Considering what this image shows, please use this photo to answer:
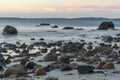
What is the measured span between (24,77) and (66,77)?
2.21 metres

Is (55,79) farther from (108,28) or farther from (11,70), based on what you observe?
(108,28)

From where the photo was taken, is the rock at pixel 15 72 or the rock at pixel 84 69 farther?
the rock at pixel 84 69

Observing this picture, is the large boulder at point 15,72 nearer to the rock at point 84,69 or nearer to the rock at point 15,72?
the rock at point 15,72

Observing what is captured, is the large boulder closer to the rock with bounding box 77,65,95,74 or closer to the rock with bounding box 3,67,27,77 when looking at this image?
the rock with bounding box 3,67,27,77

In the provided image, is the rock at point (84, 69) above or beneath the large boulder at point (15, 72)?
above

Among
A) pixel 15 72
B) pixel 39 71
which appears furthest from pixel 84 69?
pixel 15 72

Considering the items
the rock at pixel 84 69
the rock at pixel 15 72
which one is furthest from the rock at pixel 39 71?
the rock at pixel 84 69

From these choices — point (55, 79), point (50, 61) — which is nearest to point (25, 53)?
point (50, 61)

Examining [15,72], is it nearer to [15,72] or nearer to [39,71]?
[15,72]

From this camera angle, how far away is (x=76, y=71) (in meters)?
21.9

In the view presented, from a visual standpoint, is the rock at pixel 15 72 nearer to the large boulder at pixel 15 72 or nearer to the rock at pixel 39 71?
the large boulder at pixel 15 72

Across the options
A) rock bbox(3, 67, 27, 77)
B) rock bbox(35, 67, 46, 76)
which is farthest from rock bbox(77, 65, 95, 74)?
rock bbox(3, 67, 27, 77)

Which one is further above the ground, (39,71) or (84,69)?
(84,69)

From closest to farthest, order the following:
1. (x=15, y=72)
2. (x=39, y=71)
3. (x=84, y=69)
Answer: (x=15, y=72), (x=84, y=69), (x=39, y=71)
